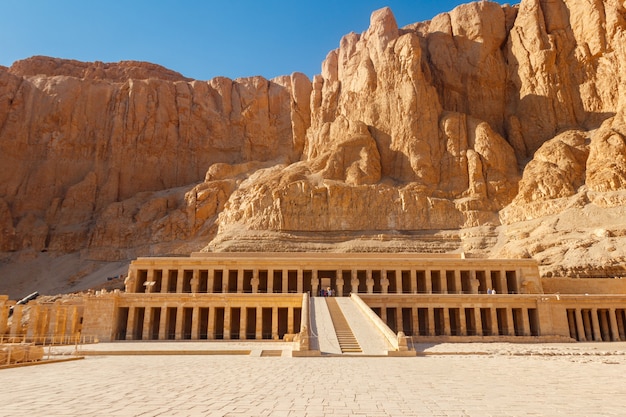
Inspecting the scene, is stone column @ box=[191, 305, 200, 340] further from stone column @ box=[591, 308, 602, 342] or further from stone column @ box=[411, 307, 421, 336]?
stone column @ box=[591, 308, 602, 342]

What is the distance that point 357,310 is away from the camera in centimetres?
3256

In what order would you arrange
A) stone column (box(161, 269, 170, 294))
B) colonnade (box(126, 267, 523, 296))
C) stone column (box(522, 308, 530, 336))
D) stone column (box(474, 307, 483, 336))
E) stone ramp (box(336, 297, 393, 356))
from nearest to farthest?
stone ramp (box(336, 297, 393, 356))
stone column (box(474, 307, 483, 336))
stone column (box(522, 308, 530, 336))
stone column (box(161, 269, 170, 294))
colonnade (box(126, 267, 523, 296))

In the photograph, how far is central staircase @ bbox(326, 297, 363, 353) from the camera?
76.7ft

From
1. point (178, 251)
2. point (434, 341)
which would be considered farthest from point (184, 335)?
point (178, 251)

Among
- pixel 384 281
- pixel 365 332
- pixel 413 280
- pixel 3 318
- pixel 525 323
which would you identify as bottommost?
pixel 525 323

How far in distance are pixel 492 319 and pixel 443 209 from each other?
30028 mm

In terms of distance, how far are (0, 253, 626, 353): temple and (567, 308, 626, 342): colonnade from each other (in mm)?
78

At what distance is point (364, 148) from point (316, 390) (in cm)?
6252

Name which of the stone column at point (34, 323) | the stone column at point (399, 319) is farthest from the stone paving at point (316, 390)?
the stone column at point (34, 323)

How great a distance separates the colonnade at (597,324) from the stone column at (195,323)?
29.1 metres

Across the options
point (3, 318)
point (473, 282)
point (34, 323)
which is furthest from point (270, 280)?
point (3, 318)

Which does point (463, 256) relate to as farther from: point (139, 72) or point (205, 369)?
point (139, 72)

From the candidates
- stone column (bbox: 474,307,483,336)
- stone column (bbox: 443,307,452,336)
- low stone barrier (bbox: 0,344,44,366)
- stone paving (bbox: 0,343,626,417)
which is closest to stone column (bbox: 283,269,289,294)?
stone column (bbox: 443,307,452,336)

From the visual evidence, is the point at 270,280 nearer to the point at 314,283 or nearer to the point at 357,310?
the point at 314,283
